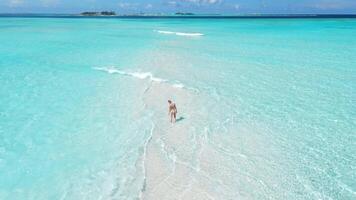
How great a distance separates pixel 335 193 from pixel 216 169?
2453mm

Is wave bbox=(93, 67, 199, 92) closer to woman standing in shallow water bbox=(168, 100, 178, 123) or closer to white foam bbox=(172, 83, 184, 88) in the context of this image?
white foam bbox=(172, 83, 184, 88)

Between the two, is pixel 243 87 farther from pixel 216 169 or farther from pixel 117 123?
pixel 216 169

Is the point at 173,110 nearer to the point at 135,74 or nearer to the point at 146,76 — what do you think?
the point at 146,76

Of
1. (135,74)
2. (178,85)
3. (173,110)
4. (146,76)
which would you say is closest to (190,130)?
(173,110)

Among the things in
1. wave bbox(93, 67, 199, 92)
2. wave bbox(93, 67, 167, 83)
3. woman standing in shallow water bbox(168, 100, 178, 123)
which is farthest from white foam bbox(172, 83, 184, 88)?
woman standing in shallow water bbox(168, 100, 178, 123)

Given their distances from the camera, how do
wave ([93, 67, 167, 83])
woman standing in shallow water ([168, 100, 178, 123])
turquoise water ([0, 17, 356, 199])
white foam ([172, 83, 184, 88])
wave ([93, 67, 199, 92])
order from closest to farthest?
1. turquoise water ([0, 17, 356, 199])
2. woman standing in shallow water ([168, 100, 178, 123])
3. white foam ([172, 83, 184, 88])
4. wave ([93, 67, 199, 92])
5. wave ([93, 67, 167, 83])

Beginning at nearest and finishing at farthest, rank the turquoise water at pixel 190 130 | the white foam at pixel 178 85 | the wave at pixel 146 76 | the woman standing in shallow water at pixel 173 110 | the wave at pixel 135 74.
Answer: the turquoise water at pixel 190 130
the woman standing in shallow water at pixel 173 110
the white foam at pixel 178 85
the wave at pixel 146 76
the wave at pixel 135 74

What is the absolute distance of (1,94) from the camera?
13.7 m

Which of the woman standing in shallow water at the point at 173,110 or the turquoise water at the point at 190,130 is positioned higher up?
the woman standing in shallow water at the point at 173,110

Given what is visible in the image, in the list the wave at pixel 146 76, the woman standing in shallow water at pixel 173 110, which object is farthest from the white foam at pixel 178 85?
the woman standing in shallow water at pixel 173 110

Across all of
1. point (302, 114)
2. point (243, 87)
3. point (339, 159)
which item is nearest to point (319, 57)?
point (243, 87)

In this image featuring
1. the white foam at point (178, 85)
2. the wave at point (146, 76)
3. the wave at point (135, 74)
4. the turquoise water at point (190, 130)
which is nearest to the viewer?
the turquoise water at point (190, 130)

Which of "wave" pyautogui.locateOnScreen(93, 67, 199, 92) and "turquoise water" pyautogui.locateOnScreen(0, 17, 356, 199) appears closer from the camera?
"turquoise water" pyautogui.locateOnScreen(0, 17, 356, 199)

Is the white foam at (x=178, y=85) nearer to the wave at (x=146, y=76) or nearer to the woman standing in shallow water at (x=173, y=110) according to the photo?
the wave at (x=146, y=76)
